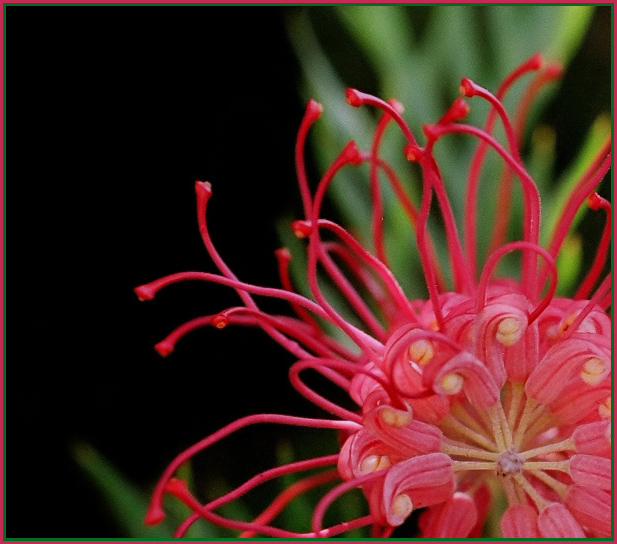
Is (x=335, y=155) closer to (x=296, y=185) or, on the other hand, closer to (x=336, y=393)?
(x=296, y=185)

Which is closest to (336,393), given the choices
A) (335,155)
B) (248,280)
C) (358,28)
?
(248,280)

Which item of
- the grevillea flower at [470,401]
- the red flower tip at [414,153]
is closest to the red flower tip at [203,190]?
the grevillea flower at [470,401]

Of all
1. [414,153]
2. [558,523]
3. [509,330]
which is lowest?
[558,523]

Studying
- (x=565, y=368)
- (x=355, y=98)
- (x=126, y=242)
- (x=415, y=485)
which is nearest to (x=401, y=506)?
(x=415, y=485)

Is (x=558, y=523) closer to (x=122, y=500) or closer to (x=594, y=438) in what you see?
(x=594, y=438)

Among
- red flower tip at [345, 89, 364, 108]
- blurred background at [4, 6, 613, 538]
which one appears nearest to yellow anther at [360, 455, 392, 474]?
red flower tip at [345, 89, 364, 108]

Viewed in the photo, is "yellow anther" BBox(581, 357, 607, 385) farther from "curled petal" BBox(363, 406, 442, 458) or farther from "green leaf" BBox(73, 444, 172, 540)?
"green leaf" BBox(73, 444, 172, 540)

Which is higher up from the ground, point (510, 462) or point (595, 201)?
point (595, 201)
